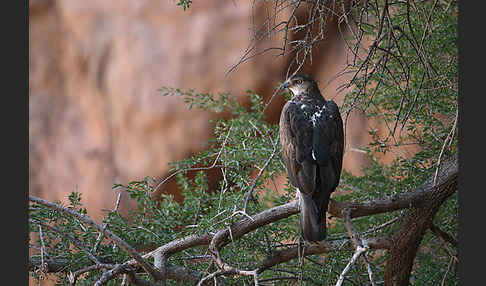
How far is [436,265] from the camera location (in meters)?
3.48

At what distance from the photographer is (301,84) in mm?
3295

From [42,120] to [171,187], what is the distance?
7.99 feet

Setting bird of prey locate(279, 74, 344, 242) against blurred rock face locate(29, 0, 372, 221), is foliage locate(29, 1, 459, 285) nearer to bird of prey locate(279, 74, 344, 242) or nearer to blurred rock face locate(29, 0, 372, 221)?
bird of prey locate(279, 74, 344, 242)

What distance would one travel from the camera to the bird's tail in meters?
2.58

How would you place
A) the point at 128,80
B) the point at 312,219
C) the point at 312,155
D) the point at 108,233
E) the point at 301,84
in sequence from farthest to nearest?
the point at 128,80, the point at 301,84, the point at 312,155, the point at 312,219, the point at 108,233

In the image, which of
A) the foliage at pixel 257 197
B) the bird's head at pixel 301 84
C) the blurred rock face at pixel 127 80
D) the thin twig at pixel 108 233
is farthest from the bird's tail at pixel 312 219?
the blurred rock face at pixel 127 80

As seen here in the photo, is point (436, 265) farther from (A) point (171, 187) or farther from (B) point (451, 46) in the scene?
(A) point (171, 187)

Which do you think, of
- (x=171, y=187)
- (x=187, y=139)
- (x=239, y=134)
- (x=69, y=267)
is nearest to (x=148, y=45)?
(x=187, y=139)

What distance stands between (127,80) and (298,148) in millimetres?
5281

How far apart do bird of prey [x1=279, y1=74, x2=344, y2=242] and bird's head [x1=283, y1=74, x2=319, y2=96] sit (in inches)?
8.8

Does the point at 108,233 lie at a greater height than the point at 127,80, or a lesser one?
lesser

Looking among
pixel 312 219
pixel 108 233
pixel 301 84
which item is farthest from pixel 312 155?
pixel 108 233

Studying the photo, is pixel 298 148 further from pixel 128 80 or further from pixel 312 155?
pixel 128 80

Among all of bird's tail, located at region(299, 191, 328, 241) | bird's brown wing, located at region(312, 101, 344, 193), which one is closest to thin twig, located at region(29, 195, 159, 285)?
bird's tail, located at region(299, 191, 328, 241)
